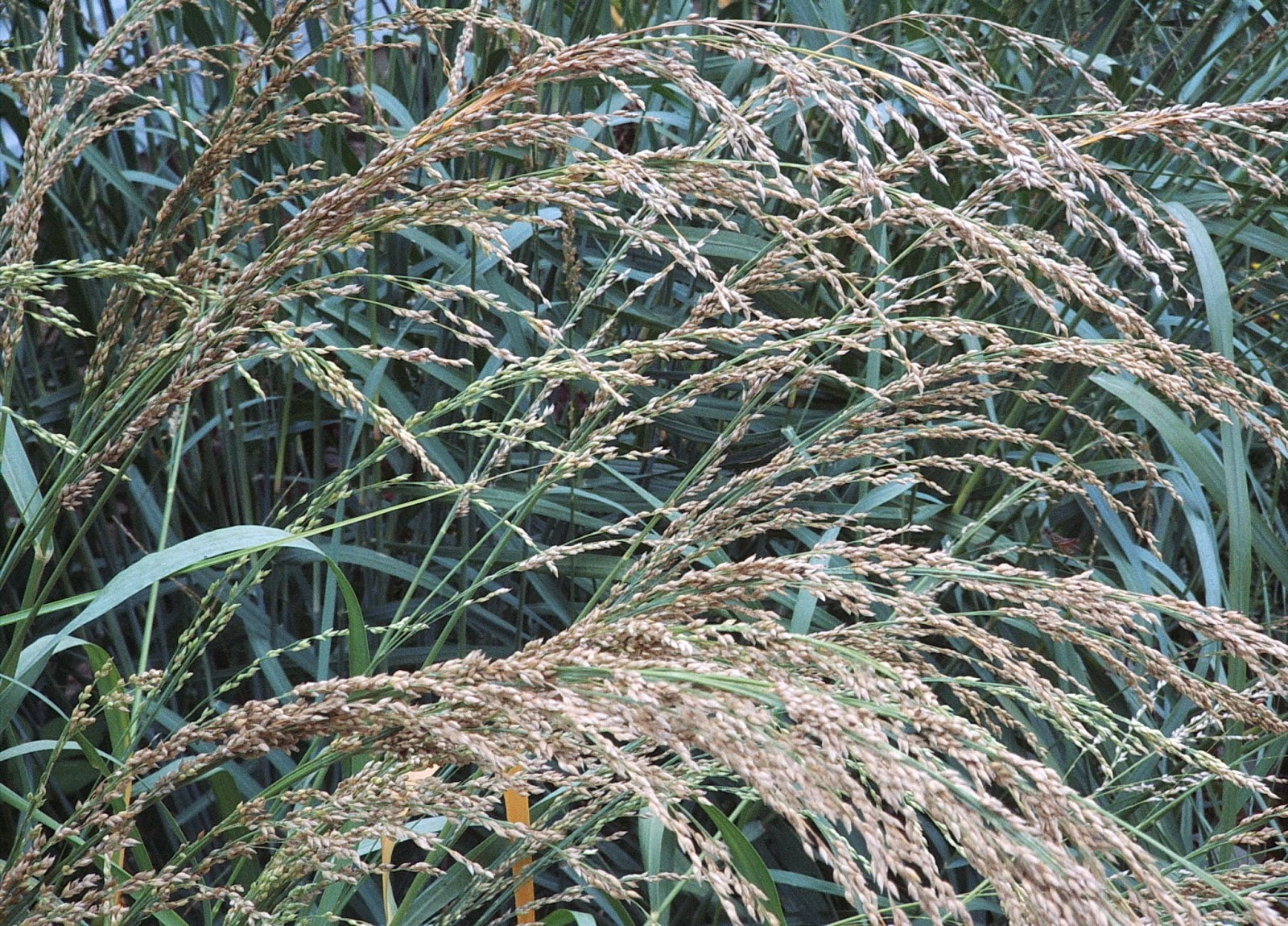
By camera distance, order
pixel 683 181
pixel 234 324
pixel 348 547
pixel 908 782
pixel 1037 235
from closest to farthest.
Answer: pixel 908 782
pixel 234 324
pixel 683 181
pixel 1037 235
pixel 348 547

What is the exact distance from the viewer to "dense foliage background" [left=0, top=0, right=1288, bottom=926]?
67cm

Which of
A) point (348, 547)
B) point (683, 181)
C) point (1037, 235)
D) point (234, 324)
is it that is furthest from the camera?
point (348, 547)

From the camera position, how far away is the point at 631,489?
1.58 meters

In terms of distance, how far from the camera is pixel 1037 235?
3.21ft

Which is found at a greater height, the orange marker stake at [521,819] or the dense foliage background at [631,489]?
the dense foliage background at [631,489]

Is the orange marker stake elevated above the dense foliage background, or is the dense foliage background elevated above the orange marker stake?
the dense foliage background

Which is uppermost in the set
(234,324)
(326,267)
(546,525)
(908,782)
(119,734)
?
(234,324)

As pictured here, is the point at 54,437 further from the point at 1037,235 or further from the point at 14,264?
the point at 1037,235

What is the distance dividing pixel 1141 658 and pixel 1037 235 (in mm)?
370

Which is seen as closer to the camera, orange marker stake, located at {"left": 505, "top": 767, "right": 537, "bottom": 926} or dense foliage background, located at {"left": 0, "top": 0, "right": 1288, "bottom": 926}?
dense foliage background, located at {"left": 0, "top": 0, "right": 1288, "bottom": 926}

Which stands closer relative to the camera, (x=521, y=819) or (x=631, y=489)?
(x=521, y=819)

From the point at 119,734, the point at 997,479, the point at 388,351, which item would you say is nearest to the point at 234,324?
the point at 388,351

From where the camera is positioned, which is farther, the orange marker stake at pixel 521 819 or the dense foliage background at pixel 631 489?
the orange marker stake at pixel 521 819

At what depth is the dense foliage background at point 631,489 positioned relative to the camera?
67cm
